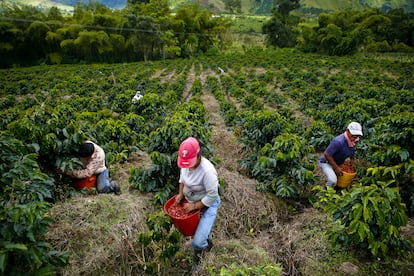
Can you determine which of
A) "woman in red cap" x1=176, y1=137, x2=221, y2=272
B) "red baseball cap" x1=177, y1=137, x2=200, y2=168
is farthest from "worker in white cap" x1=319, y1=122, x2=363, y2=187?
"red baseball cap" x1=177, y1=137, x2=200, y2=168

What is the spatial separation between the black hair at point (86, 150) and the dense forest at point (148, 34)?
34.4 meters

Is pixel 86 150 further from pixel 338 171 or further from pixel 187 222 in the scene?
pixel 338 171

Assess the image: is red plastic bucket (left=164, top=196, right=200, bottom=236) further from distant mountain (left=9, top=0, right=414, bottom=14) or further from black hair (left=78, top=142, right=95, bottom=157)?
distant mountain (left=9, top=0, right=414, bottom=14)

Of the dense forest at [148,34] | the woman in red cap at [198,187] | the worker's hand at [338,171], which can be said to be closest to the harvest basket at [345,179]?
the worker's hand at [338,171]

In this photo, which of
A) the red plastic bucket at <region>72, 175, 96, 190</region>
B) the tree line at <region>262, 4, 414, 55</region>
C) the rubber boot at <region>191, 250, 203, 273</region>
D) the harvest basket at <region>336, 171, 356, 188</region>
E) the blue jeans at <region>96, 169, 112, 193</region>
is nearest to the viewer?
the rubber boot at <region>191, 250, 203, 273</region>

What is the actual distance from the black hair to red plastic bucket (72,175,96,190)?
0.43 m

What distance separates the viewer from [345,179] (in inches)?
197

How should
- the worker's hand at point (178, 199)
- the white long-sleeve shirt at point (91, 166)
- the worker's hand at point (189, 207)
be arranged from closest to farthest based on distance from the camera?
the worker's hand at point (189, 207) < the worker's hand at point (178, 199) < the white long-sleeve shirt at point (91, 166)

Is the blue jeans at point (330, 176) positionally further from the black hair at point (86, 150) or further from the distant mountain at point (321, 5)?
the distant mountain at point (321, 5)

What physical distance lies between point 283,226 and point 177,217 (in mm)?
2091

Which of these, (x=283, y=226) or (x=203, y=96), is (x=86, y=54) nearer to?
(x=203, y=96)

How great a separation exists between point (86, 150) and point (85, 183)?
597 millimetres

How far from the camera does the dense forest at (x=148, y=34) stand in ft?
125

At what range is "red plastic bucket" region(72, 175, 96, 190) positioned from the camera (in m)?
4.48
